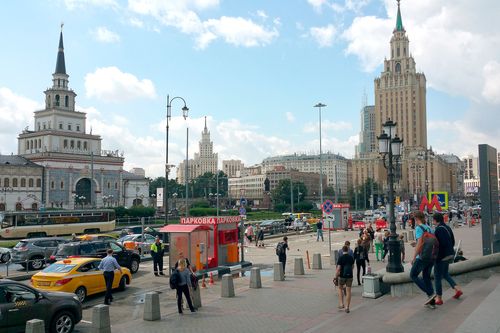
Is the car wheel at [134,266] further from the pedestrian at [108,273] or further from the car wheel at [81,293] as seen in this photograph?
the pedestrian at [108,273]

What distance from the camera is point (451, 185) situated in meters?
184

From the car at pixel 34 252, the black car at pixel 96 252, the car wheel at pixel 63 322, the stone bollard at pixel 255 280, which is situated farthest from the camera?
the car at pixel 34 252

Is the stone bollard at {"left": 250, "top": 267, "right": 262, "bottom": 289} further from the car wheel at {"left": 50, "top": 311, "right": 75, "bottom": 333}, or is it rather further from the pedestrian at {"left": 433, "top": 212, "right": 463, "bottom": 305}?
the pedestrian at {"left": 433, "top": 212, "right": 463, "bottom": 305}

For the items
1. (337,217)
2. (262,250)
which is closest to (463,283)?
(262,250)

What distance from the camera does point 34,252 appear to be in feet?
86.3

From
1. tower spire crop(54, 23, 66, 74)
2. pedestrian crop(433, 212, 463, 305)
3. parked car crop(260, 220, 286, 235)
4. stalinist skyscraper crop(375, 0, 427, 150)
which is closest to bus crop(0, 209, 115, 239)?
parked car crop(260, 220, 286, 235)

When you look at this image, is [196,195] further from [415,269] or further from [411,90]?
[415,269]

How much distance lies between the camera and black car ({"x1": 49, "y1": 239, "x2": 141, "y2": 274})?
21516mm

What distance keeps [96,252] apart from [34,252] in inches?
246

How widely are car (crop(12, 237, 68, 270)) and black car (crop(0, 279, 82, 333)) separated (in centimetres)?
1456

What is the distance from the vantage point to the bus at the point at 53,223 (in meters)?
43.8

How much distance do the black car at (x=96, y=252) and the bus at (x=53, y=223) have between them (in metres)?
24.4

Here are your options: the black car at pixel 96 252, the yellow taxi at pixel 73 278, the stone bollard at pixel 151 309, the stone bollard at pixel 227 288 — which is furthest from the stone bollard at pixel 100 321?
the black car at pixel 96 252

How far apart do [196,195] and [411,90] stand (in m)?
81.2
